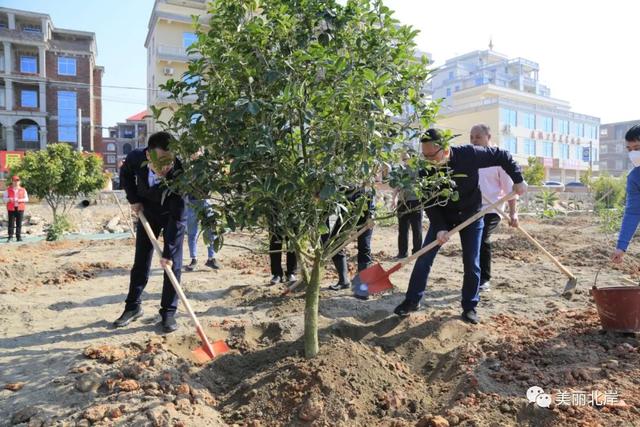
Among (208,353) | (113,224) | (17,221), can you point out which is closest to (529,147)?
(113,224)

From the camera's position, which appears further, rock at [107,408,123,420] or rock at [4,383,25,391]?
rock at [4,383,25,391]

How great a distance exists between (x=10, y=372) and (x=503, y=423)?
3088mm

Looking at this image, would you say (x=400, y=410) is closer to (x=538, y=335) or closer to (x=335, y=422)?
(x=335, y=422)

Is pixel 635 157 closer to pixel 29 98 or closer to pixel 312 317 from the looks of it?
pixel 312 317

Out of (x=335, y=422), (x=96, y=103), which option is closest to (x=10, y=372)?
(x=335, y=422)

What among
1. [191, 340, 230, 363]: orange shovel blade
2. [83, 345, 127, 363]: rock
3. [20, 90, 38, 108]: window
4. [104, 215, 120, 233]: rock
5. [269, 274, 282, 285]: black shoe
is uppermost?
[20, 90, 38, 108]: window

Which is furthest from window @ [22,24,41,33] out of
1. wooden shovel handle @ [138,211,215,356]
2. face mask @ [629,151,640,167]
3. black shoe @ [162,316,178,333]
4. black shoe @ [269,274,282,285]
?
face mask @ [629,151,640,167]

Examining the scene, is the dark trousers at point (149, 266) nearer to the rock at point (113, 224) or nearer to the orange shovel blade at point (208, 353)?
the orange shovel blade at point (208, 353)

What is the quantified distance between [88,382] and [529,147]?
50.8m

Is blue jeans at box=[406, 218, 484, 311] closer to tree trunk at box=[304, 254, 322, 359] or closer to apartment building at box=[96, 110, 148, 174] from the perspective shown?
tree trunk at box=[304, 254, 322, 359]

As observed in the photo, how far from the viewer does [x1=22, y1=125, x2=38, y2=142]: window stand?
35.6 metres

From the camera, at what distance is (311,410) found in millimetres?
2596

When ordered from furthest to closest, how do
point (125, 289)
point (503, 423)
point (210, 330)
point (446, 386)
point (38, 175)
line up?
point (38, 175), point (125, 289), point (210, 330), point (446, 386), point (503, 423)

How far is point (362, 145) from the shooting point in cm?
246
